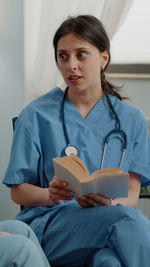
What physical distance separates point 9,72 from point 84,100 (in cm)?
70

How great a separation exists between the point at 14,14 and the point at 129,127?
36.6 inches

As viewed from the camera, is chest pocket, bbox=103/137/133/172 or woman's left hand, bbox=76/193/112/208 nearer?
woman's left hand, bbox=76/193/112/208

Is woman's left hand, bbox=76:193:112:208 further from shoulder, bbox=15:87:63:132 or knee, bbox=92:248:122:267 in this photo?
shoulder, bbox=15:87:63:132

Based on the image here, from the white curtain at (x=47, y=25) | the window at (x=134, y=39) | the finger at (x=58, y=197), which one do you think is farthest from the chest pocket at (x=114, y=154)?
the window at (x=134, y=39)

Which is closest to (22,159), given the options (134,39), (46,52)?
(46,52)

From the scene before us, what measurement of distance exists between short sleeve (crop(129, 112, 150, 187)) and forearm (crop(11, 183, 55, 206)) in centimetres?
34

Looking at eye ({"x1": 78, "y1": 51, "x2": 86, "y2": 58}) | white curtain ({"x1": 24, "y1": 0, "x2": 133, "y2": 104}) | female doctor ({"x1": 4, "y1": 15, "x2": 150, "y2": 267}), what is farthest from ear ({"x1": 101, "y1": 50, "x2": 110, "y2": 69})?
white curtain ({"x1": 24, "y1": 0, "x2": 133, "y2": 104})

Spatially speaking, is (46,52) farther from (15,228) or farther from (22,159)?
(15,228)

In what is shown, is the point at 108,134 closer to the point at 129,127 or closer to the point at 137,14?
the point at 129,127

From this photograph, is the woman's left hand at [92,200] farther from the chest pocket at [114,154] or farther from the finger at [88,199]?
the chest pocket at [114,154]

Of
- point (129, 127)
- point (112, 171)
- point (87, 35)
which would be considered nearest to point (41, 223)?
point (112, 171)

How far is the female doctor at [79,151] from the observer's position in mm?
1151

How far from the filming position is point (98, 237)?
1.14 metres

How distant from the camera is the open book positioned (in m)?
1.04
